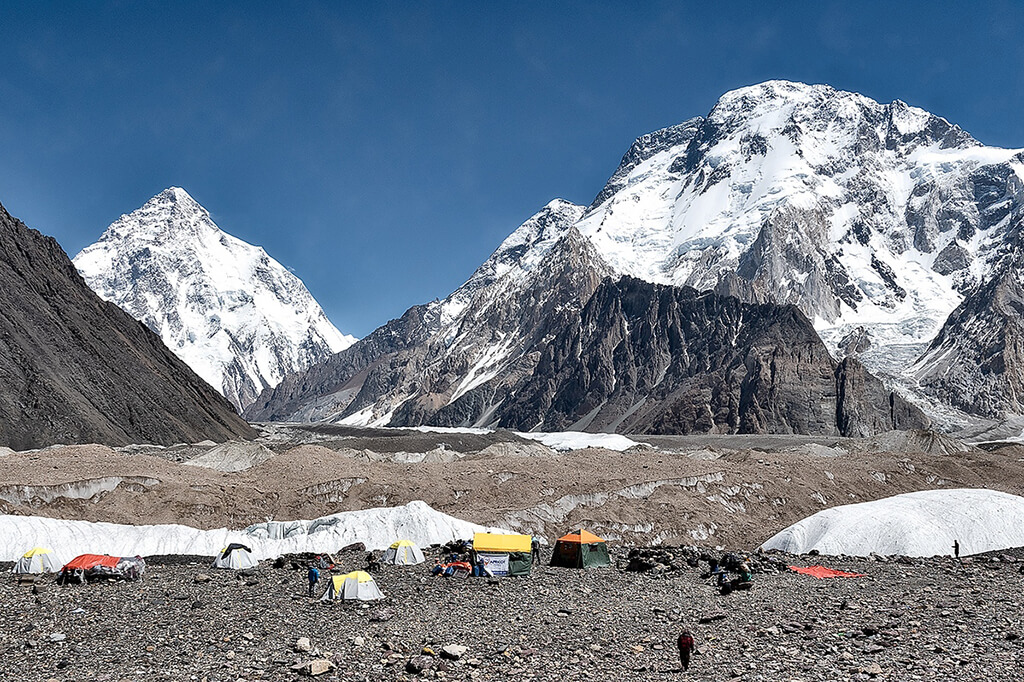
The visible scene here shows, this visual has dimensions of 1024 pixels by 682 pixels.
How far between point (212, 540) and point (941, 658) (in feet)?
120

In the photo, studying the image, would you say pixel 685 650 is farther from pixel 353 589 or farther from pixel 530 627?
pixel 353 589

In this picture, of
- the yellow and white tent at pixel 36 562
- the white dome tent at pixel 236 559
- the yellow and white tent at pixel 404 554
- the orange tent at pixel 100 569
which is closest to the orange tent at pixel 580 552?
the yellow and white tent at pixel 404 554

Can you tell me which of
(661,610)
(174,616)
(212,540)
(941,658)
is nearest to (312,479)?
(212,540)

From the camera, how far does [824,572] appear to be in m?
41.8

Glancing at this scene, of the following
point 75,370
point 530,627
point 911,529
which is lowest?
point 530,627

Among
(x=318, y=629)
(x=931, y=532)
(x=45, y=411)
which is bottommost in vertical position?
(x=318, y=629)

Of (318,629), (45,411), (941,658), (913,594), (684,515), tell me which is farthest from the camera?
(45,411)

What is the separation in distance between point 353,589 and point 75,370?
110m

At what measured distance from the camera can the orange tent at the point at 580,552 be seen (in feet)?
142

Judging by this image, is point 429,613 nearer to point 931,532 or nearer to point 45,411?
point 931,532

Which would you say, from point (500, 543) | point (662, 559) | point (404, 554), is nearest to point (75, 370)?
point (404, 554)

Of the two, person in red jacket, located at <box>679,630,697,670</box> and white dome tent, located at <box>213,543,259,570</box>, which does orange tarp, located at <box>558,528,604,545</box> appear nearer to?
white dome tent, located at <box>213,543,259,570</box>

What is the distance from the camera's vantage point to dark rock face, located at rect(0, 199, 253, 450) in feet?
369

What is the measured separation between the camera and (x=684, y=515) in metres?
57.2
